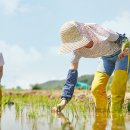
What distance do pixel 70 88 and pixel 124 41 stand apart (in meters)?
0.94

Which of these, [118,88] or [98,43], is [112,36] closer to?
[98,43]

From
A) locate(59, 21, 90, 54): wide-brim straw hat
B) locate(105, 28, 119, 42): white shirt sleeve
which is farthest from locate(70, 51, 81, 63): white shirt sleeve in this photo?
locate(105, 28, 119, 42): white shirt sleeve

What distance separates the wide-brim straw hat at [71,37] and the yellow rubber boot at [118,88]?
0.69 m

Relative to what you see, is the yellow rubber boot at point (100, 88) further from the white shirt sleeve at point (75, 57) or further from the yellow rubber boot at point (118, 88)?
the white shirt sleeve at point (75, 57)

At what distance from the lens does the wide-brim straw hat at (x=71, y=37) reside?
6367 millimetres

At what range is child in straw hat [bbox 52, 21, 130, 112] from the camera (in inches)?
252

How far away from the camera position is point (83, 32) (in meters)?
6.47

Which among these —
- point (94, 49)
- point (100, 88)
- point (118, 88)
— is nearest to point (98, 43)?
point (94, 49)

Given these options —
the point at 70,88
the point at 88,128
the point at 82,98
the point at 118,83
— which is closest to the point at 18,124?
the point at 88,128

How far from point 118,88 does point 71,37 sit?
0.97 meters

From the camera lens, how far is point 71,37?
6.45m

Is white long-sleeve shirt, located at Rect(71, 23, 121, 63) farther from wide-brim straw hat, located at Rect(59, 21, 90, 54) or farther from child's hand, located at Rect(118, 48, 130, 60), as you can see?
child's hand, located at Rect(118, 48, 130, 60)

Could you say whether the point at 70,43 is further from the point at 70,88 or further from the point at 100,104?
the point at 100,104

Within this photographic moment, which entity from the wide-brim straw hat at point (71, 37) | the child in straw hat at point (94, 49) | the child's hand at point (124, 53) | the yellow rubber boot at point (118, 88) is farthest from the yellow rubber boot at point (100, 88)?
the wide-brim straw hat at point (71, 37)
